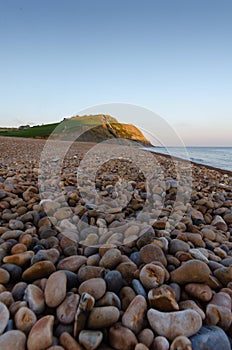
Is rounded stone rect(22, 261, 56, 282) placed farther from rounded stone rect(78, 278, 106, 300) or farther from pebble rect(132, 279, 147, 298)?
pebble rect(132, 279, 147, 298)

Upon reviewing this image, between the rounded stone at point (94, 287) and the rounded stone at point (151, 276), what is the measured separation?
8.1 inches

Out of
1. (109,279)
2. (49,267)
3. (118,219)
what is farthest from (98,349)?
(118,219)

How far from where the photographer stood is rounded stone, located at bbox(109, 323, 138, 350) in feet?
3.09

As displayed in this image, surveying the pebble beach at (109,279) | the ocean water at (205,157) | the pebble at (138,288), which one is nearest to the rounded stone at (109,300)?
the pebble beach at (109,279)

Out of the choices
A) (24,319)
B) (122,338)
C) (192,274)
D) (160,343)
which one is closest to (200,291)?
(192,274)

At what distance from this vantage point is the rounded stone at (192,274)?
4.12ft

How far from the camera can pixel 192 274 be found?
1.26m

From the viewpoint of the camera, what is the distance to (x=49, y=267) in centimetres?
129

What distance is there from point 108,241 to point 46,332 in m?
0.73

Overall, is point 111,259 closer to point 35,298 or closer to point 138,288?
point 138,288

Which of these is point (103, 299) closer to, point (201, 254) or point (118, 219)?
point (201, 254)

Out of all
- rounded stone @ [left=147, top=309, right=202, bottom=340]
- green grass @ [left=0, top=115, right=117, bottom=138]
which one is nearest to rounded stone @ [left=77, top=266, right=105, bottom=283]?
rounded stone @ [left=147, top=309, right=202, bottom=340]

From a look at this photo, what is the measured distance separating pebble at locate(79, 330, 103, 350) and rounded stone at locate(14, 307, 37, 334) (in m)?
0.21

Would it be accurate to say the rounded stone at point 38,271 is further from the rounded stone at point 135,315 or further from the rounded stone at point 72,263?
the rounded stone at point 135,315
